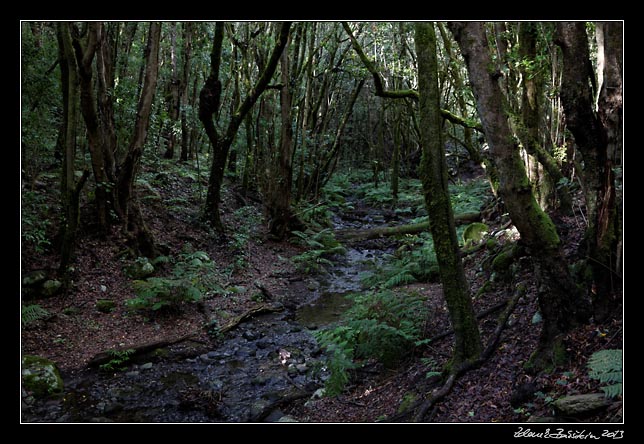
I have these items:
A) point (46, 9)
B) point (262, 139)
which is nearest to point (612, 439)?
point (46, 9)

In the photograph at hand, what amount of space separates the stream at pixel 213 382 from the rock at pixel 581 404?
10.3 ft

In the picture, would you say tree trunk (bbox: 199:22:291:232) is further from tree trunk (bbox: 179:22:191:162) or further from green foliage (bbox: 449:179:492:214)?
green foliage (bbox: 449:179:492:214)

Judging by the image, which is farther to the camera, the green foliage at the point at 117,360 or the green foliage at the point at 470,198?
the green foliage at the point at 470,198

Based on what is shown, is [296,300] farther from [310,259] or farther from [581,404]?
[581,404]

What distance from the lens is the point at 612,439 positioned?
10.4ft

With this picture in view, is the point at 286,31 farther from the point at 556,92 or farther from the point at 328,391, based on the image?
the point at 328,391

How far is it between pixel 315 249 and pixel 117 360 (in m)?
7.81

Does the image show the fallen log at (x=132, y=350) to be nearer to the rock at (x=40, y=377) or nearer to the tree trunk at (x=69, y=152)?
the rock at (x=40, y=377)

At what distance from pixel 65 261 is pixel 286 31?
7519 millimetres

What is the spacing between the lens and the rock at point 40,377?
5586 millimetres

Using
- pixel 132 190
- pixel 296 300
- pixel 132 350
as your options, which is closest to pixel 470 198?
pixel 296 300

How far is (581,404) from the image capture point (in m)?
3.44

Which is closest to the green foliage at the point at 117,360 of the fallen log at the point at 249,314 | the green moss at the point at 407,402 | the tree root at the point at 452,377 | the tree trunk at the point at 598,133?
the fallen log at the point at 249,314

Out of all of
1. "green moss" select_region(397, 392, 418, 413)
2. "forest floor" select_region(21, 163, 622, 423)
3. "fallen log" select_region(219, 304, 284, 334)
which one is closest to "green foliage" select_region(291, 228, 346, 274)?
"forest floor" select_region(21, 163, 622, 423)
